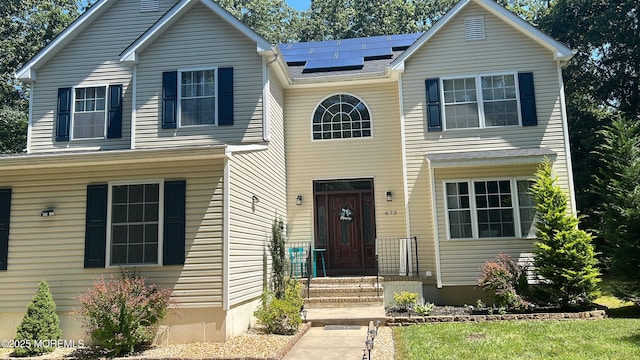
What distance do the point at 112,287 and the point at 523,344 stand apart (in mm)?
6610

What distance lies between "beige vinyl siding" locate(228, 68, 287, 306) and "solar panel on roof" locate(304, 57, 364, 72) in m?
1.55

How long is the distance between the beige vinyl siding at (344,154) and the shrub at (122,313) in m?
5.66

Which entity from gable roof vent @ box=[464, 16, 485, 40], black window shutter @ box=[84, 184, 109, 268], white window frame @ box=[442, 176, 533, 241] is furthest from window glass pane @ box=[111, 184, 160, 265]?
gable roof vent @ box=[464, 16, 485, 40]

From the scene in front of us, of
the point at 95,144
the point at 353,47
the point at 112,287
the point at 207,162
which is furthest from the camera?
the point at 353,47

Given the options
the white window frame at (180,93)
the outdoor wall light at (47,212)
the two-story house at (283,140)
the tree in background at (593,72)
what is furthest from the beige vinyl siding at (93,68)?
the tree in background at (593,72)

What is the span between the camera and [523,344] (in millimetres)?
7078

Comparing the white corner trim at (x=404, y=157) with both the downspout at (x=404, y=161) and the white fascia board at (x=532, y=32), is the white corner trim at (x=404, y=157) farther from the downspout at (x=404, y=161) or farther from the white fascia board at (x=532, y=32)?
the white fascia board at (x=532, y=32)

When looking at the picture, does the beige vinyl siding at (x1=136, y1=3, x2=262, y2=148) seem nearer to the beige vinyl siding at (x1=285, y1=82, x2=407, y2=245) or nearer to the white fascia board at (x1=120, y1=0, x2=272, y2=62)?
the white fascia board at (x1=120, y1=0, x2=272, y2=62)

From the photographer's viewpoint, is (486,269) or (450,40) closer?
(486,269)

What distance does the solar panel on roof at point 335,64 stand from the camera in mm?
13555

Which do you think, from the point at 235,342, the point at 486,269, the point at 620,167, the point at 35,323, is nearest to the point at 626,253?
the point at 620,167

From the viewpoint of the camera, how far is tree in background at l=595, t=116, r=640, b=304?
945 cm

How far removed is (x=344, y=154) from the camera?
43.0ft

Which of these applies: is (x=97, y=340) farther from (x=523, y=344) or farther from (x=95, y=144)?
(x=523, y=344)
